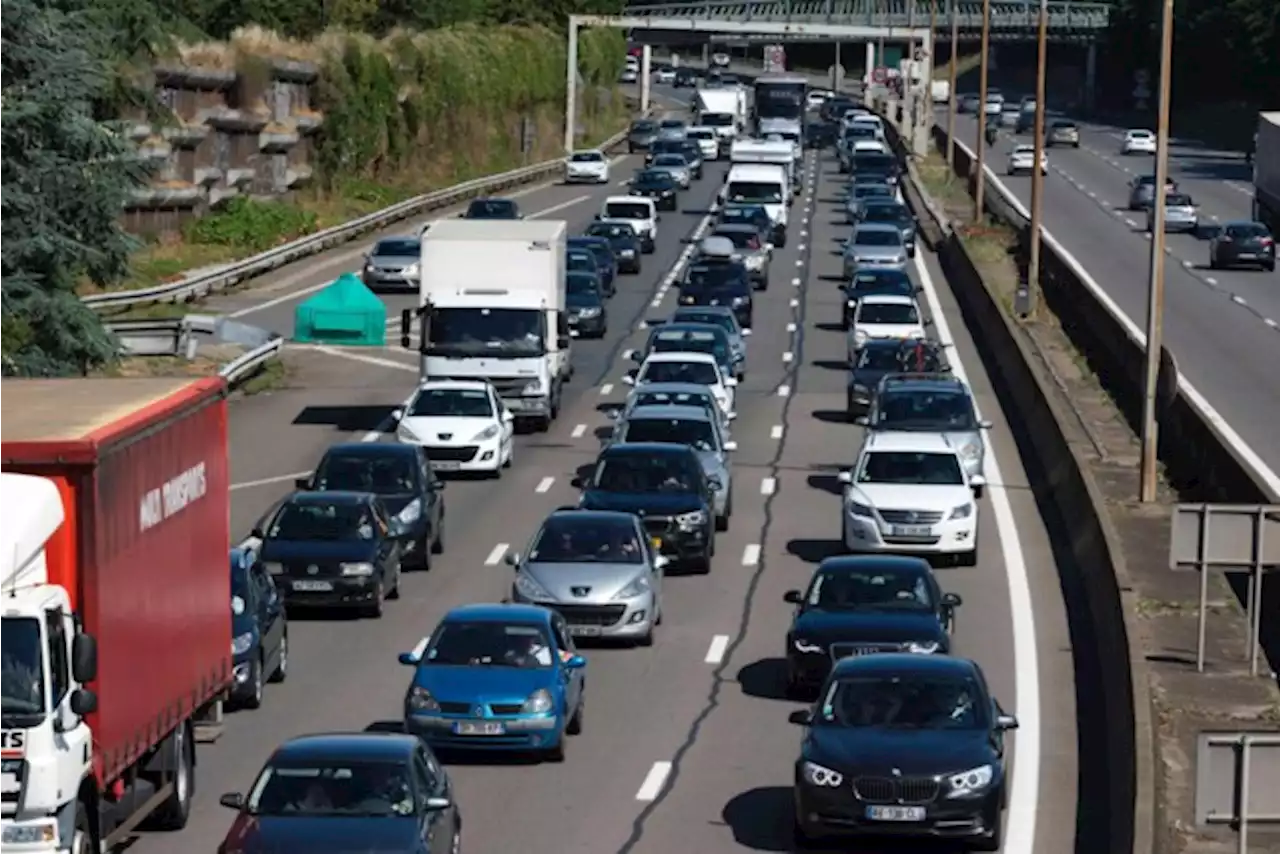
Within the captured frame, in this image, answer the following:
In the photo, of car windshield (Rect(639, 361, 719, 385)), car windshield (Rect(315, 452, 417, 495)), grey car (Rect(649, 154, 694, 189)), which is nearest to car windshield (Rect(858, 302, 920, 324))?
car windshield (Rect(639, 361, 719, 385))

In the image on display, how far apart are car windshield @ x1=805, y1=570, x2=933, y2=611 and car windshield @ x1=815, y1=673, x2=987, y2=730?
5.38 m

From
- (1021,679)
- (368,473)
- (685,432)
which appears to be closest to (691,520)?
(368,473)

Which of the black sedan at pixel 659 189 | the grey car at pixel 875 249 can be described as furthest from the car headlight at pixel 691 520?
the black sedan at pixel 659 189

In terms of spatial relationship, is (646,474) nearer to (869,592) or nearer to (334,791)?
(869,592)

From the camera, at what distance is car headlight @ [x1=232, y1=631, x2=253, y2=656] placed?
26562mm

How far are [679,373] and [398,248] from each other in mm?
23495

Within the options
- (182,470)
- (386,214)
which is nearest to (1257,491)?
(182,470)

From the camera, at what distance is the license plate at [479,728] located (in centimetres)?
2431

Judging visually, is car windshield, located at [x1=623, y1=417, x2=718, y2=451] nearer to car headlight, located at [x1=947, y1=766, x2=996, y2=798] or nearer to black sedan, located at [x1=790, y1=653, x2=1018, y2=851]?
black sedan, located at [x1=790, y1=653, x2=1018, y2=851]

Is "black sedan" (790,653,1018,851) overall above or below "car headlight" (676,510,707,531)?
above

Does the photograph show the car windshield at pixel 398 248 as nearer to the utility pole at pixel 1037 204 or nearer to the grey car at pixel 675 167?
the utility pole at pixel 1037 204

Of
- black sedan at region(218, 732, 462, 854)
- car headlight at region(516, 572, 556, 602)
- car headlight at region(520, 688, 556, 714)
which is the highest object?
black sedan at region(218, 732, 462, 854)

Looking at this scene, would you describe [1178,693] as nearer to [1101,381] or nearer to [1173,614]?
[1173,614]

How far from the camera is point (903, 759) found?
2156 centimetres
